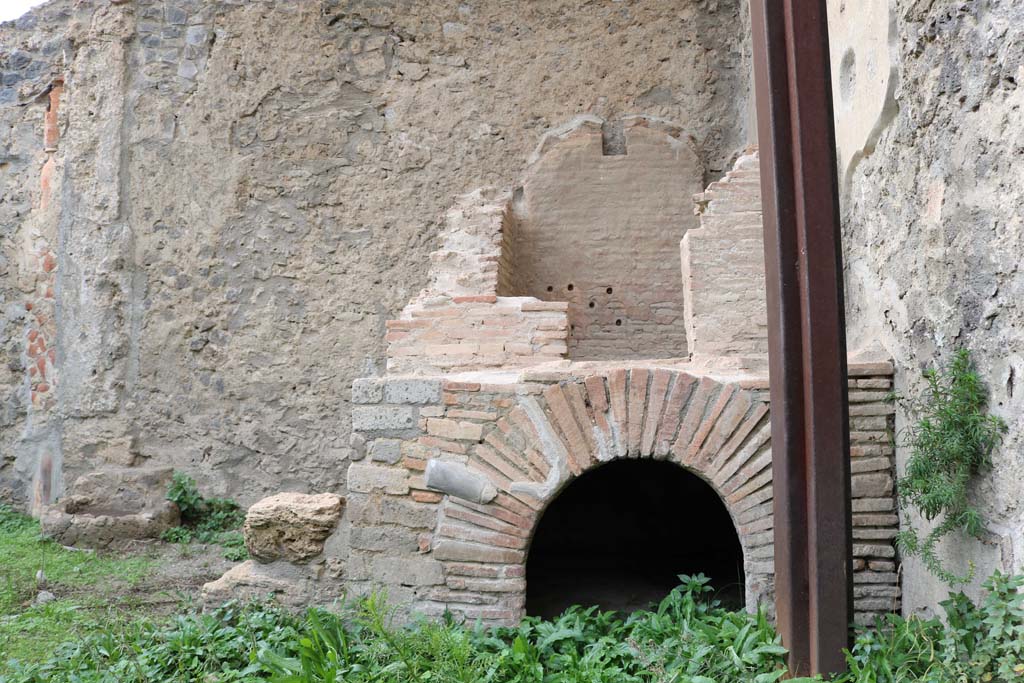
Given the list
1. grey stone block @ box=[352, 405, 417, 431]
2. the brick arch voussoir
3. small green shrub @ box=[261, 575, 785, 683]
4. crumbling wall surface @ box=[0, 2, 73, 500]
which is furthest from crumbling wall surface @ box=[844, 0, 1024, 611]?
crumbling wall surface @ box=[0, 2, 73, 500]

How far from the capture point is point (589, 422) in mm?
3602

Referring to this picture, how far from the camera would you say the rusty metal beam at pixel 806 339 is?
2.91 m

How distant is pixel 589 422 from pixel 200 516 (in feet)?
14.5

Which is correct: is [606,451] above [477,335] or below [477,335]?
below

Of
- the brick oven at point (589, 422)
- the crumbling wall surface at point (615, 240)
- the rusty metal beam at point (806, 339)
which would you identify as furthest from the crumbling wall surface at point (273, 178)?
the rusty metal beam at point (806, 339)

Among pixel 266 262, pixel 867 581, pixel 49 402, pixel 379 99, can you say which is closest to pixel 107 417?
pixel 49 402

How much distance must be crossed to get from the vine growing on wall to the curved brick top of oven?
1.33 feet

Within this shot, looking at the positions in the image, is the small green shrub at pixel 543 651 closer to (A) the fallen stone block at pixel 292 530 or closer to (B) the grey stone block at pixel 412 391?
(A) the fallen stone block at pixel 292 530

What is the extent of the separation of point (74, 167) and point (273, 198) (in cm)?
181

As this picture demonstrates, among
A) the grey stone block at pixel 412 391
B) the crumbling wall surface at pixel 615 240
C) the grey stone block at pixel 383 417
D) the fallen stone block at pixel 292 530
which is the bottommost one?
the fallen stone block at pixel 292 530

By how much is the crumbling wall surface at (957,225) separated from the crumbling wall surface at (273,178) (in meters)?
3.30

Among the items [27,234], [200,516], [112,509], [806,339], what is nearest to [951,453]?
[806,339]

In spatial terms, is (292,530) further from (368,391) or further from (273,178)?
(273,178)

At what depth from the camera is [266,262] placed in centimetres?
704
